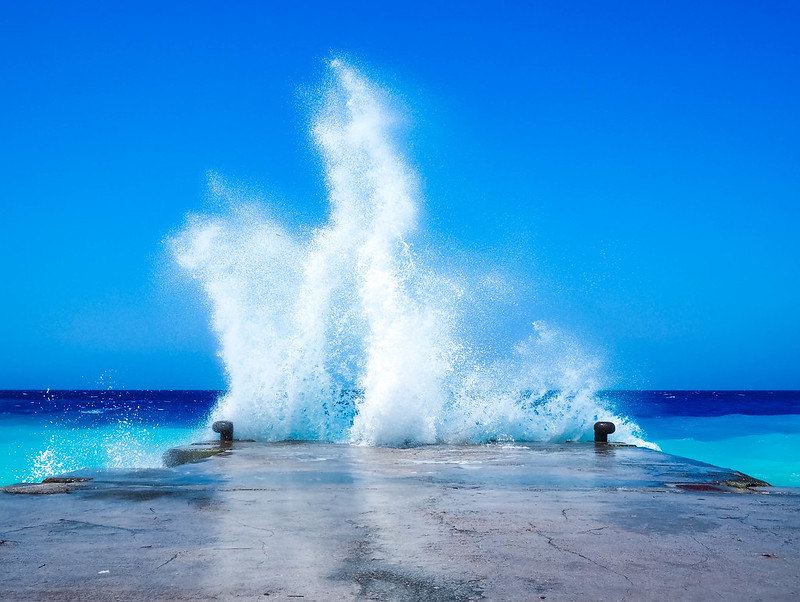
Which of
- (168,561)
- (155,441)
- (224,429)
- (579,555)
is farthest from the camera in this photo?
(155,441)

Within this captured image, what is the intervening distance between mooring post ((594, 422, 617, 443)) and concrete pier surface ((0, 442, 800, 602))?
3694mm

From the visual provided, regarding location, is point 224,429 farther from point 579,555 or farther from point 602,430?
point 579,555

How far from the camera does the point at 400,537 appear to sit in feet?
12.8

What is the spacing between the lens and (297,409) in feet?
40.7

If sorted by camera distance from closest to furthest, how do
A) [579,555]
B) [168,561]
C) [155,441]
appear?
[168,561] → [579,555] → [155,441]

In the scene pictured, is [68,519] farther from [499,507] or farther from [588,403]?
[588,403]

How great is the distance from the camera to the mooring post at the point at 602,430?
1068 centimetres

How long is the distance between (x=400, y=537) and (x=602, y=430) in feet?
24.9

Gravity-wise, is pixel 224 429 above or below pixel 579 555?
above

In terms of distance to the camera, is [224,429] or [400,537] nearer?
[400,537]

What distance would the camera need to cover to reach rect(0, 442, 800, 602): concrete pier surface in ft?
9.51

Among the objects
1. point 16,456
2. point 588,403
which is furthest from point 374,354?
point 16,456

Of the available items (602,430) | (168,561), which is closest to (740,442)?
(602,430)

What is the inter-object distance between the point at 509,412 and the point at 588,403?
1.47 metres
